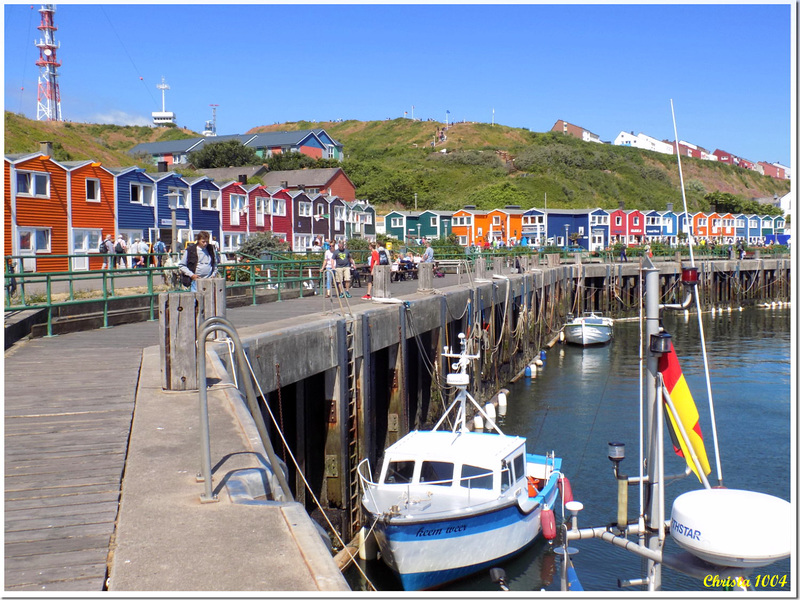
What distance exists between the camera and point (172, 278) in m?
21.9

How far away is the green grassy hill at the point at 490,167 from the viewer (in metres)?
113

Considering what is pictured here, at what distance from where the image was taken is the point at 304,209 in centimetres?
6131

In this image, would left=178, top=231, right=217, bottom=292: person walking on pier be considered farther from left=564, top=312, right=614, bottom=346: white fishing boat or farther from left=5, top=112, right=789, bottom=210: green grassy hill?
left=5, top=112, right=789, bottom=210: green grassy hill

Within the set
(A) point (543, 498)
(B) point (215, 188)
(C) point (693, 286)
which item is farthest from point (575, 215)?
(C) point (693, 286)

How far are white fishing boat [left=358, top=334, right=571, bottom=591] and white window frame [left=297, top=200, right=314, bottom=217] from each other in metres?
48.2

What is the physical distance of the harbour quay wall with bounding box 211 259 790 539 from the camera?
12796mm

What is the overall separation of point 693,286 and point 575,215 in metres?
80.2

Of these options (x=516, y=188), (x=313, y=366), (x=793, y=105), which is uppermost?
(x=516, y=188)

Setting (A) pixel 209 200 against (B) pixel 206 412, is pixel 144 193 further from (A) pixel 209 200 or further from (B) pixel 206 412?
(B) pixel 206 412

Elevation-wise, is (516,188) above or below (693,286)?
above

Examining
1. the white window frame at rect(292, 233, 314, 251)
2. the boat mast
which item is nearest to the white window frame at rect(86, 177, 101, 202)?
the white window frame at rect(292, 233, 314, 251)

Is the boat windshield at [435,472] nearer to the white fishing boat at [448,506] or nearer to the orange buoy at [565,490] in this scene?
the white fishing boat at [448,506]

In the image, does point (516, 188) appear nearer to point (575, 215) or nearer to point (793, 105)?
point (575, 215)

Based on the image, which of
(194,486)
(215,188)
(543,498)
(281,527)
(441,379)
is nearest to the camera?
(281,527)
